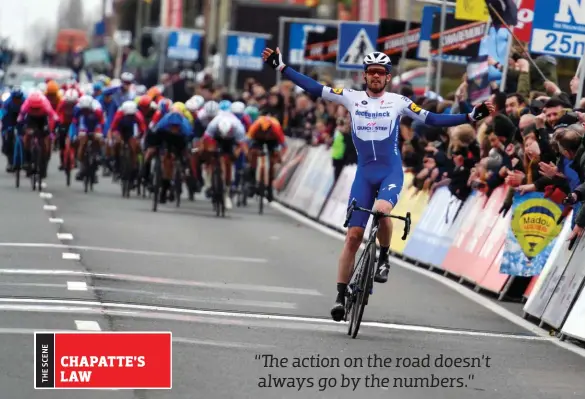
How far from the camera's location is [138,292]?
1467 cm

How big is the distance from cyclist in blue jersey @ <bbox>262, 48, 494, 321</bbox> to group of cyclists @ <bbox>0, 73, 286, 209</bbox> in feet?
40.8

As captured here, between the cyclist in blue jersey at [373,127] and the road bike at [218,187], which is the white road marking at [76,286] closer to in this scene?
the cyclist in blue jersey at [373,127]

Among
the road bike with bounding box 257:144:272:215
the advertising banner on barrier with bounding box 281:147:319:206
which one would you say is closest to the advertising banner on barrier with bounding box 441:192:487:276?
the road bike with bounding box 257:144:272:215

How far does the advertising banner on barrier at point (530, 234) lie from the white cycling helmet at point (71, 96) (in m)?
14.6

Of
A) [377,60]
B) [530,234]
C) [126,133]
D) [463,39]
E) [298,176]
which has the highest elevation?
[377,60]

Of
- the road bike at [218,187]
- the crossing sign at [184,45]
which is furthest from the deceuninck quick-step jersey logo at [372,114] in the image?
the crossing sign at [184,45]

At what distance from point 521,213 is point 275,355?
5.96 m

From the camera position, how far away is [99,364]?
354 inches

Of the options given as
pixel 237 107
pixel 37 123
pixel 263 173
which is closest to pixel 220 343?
pixel 37 123

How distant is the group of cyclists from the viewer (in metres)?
26.9

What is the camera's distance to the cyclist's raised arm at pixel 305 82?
13.5 m

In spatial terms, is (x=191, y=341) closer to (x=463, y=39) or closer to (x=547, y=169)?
(x=547, y=169)

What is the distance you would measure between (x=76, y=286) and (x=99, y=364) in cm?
567

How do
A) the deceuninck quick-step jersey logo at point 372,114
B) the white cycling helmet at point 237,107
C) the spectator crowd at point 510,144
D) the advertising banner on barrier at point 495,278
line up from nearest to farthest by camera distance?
the deceuninck quick-step jersey logo at point 372,114 → the spectator crowd at point 510,144 → the advertising banner on barrier at point 495,278 → the white cycling helmet at point 237,107
